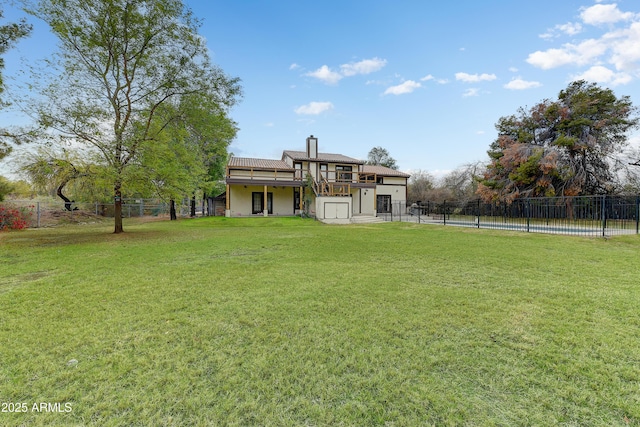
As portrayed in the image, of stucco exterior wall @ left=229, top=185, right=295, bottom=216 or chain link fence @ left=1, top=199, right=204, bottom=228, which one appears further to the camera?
stucco exterior wall @ left=229, top=185, right=295, bottom=216

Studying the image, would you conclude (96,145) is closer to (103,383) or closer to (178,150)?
(178,150)

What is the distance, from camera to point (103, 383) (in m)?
2.01

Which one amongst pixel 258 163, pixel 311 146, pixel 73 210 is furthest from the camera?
pixel 258 163

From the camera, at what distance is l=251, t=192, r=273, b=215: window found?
881 inches

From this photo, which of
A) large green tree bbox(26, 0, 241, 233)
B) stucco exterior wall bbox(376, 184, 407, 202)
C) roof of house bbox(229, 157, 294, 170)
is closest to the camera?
large green tree bbox(26, 0, 241, 233)

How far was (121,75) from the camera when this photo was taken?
10922 millimetres

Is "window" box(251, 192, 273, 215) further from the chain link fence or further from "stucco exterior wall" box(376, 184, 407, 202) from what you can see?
"stucco exterior wall" box(376, 184, 407, 202)

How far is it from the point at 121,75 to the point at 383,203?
2140cm

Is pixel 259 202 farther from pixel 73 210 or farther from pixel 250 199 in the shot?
pixel 73 210

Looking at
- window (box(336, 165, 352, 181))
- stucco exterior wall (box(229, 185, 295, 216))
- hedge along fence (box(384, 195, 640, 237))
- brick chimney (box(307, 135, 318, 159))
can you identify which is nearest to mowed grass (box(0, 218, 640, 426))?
hedge along fence (box(384, 195, 640, 237))

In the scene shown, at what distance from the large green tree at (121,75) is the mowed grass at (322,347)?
21.8 feet

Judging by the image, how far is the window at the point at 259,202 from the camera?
2238 centimetres

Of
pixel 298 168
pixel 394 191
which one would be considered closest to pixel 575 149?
pixel 394 191

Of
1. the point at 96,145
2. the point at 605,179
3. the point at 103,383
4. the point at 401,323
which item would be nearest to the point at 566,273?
the point at 401,323
